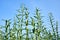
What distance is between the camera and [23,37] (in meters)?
21.8

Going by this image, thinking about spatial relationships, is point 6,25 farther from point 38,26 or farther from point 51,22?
point 51,22

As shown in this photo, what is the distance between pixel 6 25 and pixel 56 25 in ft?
31.0

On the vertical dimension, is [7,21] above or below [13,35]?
above

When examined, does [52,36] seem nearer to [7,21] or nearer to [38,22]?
[38,22]

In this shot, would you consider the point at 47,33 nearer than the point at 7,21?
No

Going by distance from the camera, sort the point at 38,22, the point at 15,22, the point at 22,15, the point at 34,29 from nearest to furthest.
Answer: the point at 34,29
the point at 38,22
the point at 22,15
the point at 15,22

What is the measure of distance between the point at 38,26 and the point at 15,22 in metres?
5.03

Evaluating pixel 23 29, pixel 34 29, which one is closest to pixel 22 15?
pixel 23 29

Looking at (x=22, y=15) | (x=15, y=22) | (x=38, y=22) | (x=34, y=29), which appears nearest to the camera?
(x=34, y=29)

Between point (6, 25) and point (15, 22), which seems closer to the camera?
point (6, 25)

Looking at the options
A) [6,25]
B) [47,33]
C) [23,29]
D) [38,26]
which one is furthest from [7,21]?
[47,33]

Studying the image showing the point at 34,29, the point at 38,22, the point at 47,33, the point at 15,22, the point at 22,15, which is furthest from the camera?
the point at 47,33

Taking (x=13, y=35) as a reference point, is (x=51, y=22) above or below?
above

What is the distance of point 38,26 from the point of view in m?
21.1
